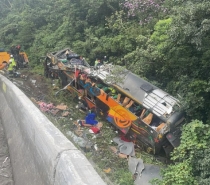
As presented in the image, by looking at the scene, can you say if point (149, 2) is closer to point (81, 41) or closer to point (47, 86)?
point (81, 41)

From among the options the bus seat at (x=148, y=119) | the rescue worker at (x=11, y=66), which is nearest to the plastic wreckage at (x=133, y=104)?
the bus seat at (x=148, y=119)

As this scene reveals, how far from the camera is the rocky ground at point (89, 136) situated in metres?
7.04

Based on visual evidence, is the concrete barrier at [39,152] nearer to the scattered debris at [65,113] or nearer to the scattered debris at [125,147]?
the scattered debris at [125,147]

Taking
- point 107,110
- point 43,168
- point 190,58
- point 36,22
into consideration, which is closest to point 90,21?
point 36,22

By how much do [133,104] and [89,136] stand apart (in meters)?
1.74

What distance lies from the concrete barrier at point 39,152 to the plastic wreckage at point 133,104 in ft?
11.7

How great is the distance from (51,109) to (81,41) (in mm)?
6559

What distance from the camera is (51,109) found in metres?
10.7

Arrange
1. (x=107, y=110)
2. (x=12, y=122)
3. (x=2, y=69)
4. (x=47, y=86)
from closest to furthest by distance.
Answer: (x=12, y=122), (x=107, y=110), (x=47, y=86), (x=2, y=69)

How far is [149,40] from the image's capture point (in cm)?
1081

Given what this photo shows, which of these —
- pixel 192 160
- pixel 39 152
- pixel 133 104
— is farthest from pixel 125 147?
pixel 39 152

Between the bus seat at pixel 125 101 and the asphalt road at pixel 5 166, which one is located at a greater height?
the asphalt road at pixel 5 166

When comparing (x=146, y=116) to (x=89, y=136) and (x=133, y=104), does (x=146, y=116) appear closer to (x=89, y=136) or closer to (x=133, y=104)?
(x=133, y=104)

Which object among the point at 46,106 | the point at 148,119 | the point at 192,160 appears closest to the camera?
the point at 192,160
